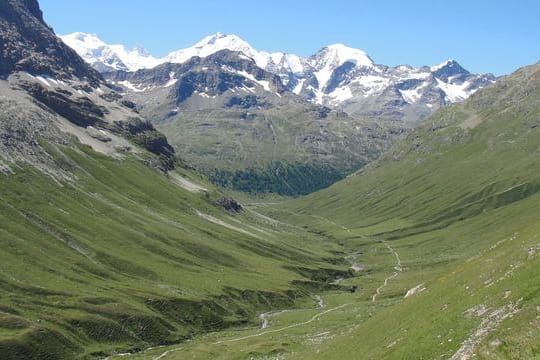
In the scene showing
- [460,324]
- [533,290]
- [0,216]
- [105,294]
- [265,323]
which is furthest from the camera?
[0,216]

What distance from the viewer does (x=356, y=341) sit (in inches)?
2847

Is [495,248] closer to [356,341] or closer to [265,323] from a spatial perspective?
[356,341]

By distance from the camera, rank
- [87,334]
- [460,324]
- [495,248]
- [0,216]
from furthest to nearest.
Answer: [0,216], [87,334], [495,248], [460,324]

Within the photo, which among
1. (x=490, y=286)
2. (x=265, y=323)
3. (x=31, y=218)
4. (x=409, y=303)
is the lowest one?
(x=265, y=323)

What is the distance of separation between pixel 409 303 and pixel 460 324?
22.0 metres

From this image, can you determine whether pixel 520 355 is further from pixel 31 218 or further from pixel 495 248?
pixel 31 218

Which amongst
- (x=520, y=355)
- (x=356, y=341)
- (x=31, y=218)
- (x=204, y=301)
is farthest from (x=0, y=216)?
(x=520, y=355)

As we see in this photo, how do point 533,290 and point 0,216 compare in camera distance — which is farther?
point 0,216

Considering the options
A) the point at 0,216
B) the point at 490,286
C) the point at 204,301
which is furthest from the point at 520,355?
the point at 0,216

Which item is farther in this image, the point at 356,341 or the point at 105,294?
the point at 105,294

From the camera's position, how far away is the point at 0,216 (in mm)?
181250

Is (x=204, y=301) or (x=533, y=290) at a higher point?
(x=533, y=290)

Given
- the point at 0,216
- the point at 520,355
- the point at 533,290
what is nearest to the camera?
the point at 520,355

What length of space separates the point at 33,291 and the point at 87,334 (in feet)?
68.8
